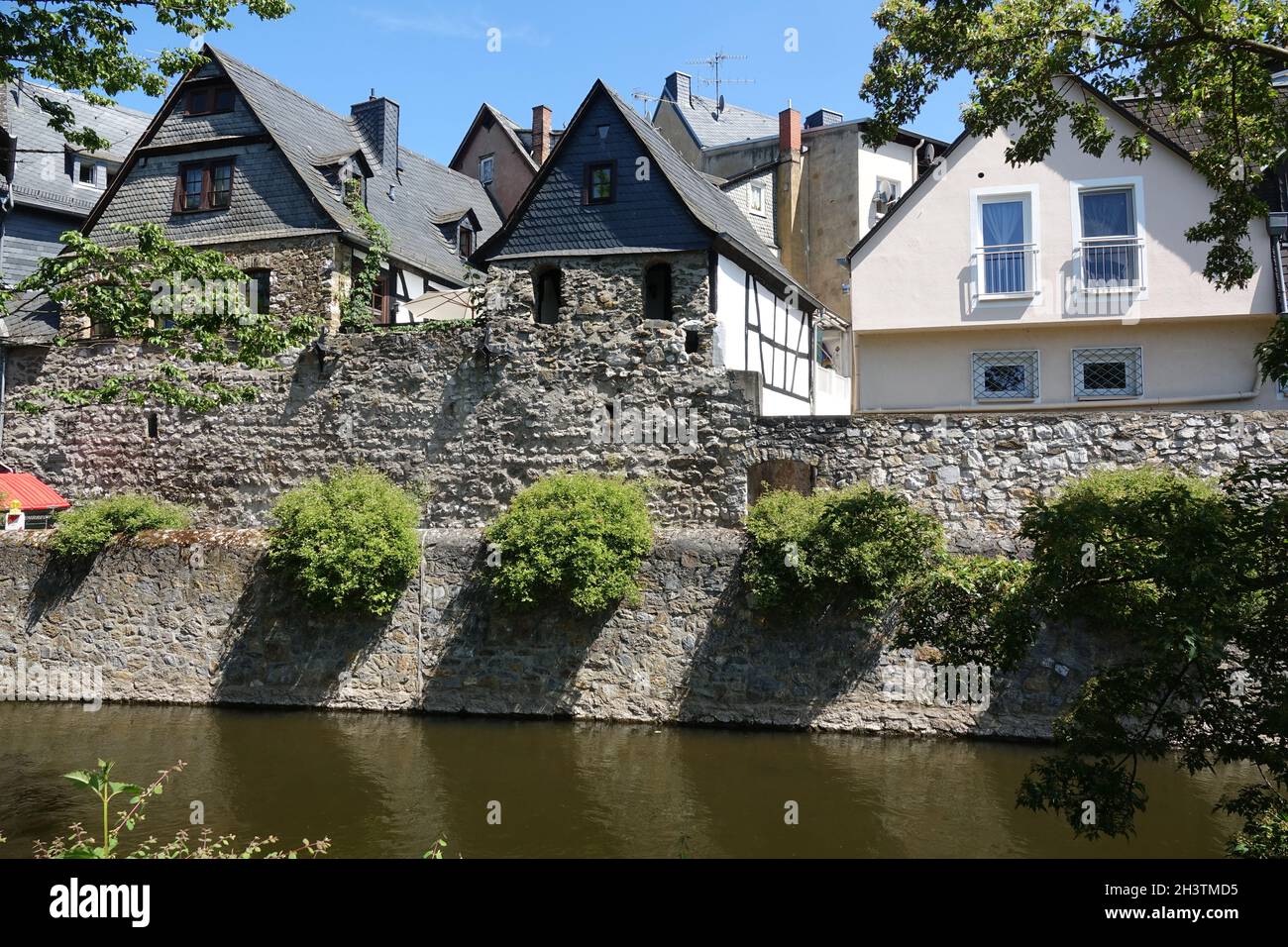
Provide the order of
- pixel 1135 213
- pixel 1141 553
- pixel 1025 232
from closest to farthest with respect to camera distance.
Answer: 1. pixel 1141 553
2. pixel 1135 213
3. pixel 1025 232

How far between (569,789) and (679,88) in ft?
117

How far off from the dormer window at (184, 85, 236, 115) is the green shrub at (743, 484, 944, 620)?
1738 centimetres

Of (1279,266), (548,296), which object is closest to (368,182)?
(548,296)

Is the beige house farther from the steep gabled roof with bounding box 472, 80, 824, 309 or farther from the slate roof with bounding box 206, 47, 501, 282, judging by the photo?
the slate roof with bounding box 206, 47, 501, 282

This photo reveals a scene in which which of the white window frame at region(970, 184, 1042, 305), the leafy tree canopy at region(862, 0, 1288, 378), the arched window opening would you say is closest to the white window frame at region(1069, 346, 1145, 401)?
the white window frame at region(970, 184, 1042, 305)

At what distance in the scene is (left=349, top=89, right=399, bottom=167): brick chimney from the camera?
29.1 meters

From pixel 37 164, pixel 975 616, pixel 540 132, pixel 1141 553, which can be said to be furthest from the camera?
pixel 540 132

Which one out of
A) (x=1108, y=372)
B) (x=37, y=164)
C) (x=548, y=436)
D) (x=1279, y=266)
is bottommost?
(x=548, y=436)

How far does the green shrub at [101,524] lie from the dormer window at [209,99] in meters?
10.4

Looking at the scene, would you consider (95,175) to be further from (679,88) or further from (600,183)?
(679,88)

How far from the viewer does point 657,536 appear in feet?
53.6

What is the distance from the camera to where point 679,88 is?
42.1 metres

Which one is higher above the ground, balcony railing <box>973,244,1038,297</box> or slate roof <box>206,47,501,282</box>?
slate roof <box>206,47,501,282</box>
